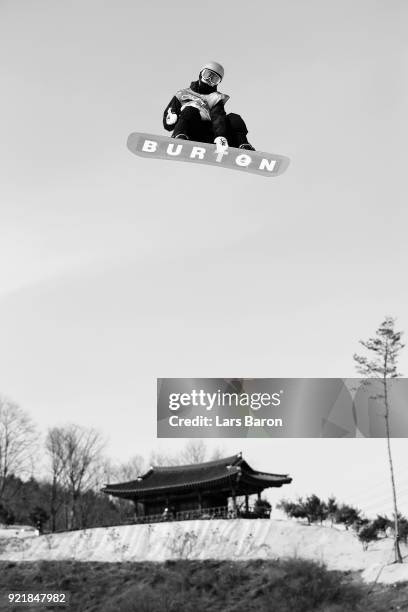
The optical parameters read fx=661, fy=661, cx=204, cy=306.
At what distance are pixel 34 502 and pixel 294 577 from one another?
34389 mm

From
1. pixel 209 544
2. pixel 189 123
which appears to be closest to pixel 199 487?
pixel 209 544

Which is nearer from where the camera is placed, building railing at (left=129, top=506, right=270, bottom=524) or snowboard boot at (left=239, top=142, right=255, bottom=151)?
snowboard boot at (left=239, top=142, right=255, bottom=151)

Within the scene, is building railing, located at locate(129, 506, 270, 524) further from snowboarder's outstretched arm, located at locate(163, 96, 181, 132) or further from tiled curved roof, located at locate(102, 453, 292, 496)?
snowboarder's outstretched arm, located at locate(163, 96, 181, 132)

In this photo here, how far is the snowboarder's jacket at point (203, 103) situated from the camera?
551 centimetres

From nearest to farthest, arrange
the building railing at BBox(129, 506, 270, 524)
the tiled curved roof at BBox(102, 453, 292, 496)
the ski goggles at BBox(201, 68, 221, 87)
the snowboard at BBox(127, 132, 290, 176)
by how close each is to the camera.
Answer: the snowboard at BBox(127, 132, 290, 176), the ski goggles at BBox(201, 68, 221, 87), the building railing at BBox(129, 506, 270, 524), the tiled curved roof at BBox(102, 453, 292, 496)

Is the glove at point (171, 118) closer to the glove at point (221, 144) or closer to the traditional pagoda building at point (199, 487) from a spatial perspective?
A: the glove at point (221, 144)

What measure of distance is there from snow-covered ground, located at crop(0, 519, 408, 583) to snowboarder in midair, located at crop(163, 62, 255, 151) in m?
27.3

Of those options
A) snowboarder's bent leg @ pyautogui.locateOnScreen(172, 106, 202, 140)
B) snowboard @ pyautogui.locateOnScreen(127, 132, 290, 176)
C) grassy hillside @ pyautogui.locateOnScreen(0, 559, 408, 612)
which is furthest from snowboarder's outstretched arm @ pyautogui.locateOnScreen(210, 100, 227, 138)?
grassy hillside @ pyautogui.locateOnScreen(0, 559, 408, 612)

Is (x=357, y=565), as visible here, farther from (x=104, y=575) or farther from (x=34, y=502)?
(x=34, y=502)

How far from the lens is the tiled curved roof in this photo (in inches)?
1519

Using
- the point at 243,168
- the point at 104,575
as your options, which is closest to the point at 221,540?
the point at 104,575

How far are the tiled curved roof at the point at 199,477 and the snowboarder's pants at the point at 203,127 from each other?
34.0m

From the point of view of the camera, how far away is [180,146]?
17.0ft

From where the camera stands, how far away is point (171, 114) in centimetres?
555
